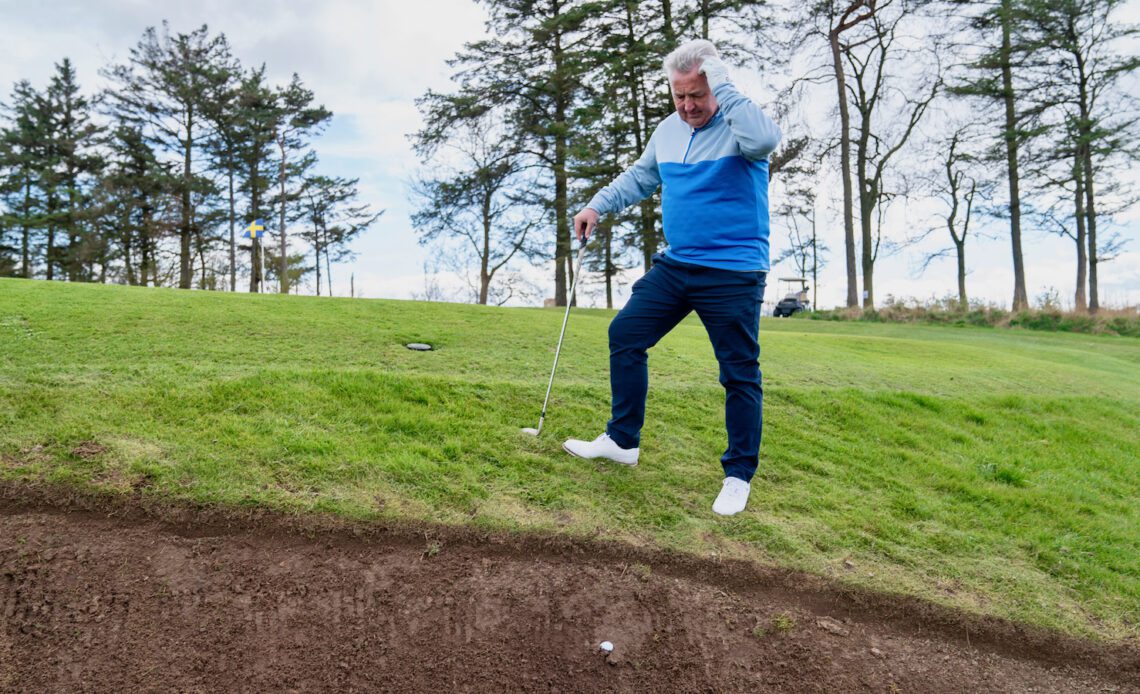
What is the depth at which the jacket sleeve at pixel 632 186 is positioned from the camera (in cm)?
360

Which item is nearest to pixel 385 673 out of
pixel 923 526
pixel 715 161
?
pixel 715 161

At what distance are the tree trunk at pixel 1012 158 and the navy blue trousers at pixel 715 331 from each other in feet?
75.7

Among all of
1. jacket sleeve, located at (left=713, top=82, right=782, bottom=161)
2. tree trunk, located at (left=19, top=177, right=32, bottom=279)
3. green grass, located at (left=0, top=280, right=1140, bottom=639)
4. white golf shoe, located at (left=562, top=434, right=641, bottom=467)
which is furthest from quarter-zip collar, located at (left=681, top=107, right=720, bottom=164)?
tree trunk, located at (left=19, top=177, right=32, bottom=279)

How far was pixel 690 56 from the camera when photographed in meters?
2.99

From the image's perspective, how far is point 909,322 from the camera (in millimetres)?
20203

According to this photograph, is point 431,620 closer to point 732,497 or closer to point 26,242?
point 732,497

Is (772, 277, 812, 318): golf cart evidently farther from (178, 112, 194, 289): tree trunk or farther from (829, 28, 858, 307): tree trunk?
(178, 112, 194, 289): tree trunk

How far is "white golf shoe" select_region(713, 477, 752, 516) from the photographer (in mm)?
3285

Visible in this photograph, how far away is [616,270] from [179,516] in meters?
21.8

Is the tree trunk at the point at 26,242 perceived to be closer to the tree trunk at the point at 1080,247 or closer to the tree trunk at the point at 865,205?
the tree trunk at the point at 865,205

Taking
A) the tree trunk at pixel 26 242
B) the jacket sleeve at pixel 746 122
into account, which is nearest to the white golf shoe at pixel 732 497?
the jacket sleeve at pixel 746 122

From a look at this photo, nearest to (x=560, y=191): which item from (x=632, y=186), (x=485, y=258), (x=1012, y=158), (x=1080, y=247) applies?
(x=485, y=258)

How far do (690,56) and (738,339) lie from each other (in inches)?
51.3

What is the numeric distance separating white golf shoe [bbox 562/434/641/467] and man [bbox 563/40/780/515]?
0.34 m
